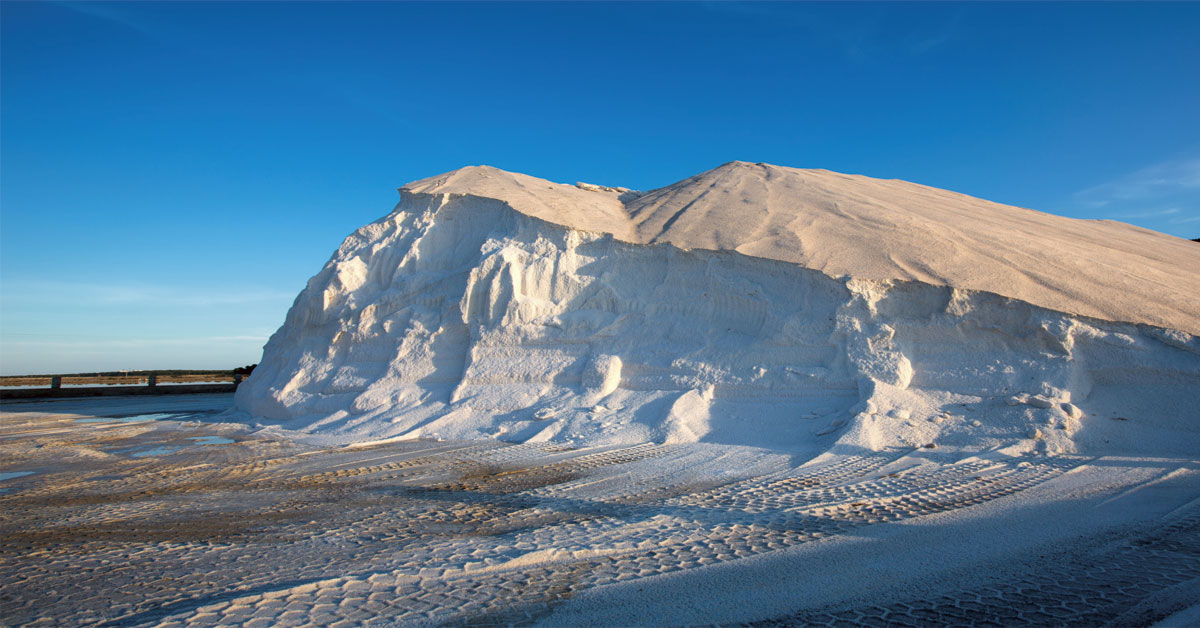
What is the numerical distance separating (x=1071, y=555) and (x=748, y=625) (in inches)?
94.4

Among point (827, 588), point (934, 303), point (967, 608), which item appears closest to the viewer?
point (967, 608)

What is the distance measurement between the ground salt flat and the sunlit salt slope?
3.70 ft

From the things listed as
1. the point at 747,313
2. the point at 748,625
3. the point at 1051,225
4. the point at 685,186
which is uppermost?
the point at 685,186

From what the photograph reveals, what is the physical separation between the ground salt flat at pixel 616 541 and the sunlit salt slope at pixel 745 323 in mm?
1128

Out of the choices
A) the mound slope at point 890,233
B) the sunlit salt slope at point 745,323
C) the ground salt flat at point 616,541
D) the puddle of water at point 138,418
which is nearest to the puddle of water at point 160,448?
the sunlit salt slope at point 745,323

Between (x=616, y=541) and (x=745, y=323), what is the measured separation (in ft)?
19.2

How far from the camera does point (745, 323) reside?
9.79 m

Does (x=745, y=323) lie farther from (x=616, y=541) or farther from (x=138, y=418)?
(x=138, y=418)

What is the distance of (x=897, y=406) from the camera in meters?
7.92

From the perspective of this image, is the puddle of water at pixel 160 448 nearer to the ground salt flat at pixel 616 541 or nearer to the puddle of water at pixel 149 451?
the puddle of water at pixel 149 451

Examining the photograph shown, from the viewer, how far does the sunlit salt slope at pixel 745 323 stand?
764cm

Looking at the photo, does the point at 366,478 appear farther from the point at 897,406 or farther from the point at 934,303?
the point at 934,303

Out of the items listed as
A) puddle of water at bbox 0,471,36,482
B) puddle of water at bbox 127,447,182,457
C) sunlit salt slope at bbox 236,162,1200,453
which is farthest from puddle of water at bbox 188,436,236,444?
puddle of water at bbox 0,471,36,482

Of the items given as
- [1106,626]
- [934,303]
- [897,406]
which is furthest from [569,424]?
[1106,626]
